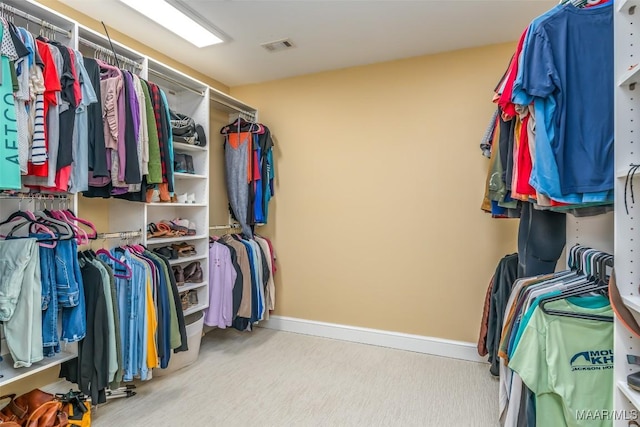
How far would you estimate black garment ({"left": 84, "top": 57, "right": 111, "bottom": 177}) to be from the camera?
1959 millimetres

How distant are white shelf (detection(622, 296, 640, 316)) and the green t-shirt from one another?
0.28 metres

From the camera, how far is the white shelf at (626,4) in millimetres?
1097

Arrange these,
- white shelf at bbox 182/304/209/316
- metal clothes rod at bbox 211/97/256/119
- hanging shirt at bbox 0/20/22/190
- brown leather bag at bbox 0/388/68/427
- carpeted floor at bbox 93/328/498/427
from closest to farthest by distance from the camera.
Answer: hanging shirt at bbox 0/20/22/190 < brown leather bag at bbox 0/388/68/427 < carpeted floor at bbox 93/328/498/427 < white shelf at bbox 182/304/209/316 < metal clothes rod at bbox 211/97/256/119

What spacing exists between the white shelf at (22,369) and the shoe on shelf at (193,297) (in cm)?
104

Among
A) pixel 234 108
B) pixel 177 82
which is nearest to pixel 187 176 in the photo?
pixel 177 82

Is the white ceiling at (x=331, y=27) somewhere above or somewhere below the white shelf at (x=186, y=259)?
above

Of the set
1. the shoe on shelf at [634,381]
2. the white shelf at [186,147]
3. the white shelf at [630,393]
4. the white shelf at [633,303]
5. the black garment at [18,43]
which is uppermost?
the black garment at [18,43]

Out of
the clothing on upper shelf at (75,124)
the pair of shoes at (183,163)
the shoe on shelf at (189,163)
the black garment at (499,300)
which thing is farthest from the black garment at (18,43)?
the black garment at (499,300)

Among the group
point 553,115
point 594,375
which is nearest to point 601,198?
point 553,115

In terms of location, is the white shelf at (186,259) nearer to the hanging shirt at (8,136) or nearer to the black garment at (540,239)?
the hanging shirt at (8,136)

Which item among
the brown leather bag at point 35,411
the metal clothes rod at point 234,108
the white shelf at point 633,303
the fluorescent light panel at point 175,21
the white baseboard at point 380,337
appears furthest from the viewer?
the metal clothes rod at point 234,108

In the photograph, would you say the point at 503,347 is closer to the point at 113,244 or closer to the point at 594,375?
the point at 594,375

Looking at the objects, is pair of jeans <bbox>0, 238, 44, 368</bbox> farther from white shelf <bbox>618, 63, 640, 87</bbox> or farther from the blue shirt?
white shelf <bbox>618, 63, 640, 87</bbox>

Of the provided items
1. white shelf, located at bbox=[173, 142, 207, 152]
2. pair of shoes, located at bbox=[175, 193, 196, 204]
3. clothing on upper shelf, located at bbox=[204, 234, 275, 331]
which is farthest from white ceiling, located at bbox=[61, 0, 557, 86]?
clothing on upper shelf, located at bbox=[204, 234, 275, 331]
